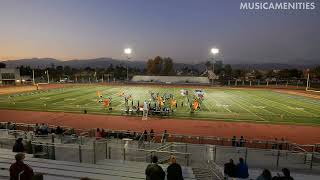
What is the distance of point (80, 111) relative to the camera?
35594 mm

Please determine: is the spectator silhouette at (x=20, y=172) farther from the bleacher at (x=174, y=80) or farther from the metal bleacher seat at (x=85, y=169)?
the bleacher at (x=174, y=80)

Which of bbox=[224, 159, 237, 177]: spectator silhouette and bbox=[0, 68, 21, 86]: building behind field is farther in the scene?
bbox=[0, 68, 21, 86]: building behind field

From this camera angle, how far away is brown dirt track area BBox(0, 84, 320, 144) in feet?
84.9

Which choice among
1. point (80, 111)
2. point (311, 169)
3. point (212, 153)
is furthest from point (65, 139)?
point (80, 111)

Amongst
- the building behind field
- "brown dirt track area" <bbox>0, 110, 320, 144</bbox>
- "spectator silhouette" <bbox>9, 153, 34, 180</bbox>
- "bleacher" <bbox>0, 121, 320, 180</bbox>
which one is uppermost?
the building behind field

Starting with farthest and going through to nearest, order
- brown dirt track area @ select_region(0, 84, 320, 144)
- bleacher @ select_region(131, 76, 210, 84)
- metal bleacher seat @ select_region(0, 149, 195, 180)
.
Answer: bleacher @ select_region(131, 76, 210, 84), brown dirt track area @ select_region(0, 84, 320, 144), metal bleacher seat @ select_region(0, 149, 195, 180)

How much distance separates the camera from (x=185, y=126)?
28297 millimetres

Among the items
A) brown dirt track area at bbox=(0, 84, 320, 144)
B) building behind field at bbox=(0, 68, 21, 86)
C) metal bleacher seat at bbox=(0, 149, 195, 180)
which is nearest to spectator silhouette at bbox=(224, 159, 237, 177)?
metal bleacher seat at bbox=(0, 149, 195, 180)

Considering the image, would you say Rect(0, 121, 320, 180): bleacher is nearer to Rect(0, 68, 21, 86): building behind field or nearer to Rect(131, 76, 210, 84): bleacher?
Rect(131, 76, 210, 84): bleacher

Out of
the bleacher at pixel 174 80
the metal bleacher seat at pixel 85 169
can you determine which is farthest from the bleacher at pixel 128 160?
the bleacher at pixel 174 80

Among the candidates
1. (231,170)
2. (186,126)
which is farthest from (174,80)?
(231,170)

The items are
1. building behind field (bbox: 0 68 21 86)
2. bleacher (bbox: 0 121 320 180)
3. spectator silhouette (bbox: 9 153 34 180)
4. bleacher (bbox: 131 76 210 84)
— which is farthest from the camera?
bleacher (bbox: 131 76 210 84)

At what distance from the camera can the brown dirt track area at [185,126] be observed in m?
25.9

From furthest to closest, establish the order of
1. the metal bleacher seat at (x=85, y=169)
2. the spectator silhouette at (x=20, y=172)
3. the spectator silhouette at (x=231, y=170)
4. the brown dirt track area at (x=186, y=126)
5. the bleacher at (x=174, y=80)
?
the bleacher at (x=174, y=80), the brown dirt track area at (x=186, y=126), the spectator silhouette at (x=231, y=170), the metal bleacher seat at (x=85, y=169), the spectator silhouette at (x=20, y=172)
